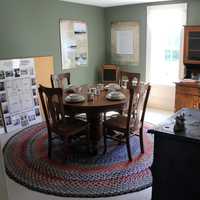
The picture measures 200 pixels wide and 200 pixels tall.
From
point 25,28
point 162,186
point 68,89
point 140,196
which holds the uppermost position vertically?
point 25,28

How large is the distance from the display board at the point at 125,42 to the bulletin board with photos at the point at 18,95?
233cm

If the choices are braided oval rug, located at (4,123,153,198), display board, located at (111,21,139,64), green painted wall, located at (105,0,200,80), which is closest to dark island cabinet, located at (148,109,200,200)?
braided oval rug, located at (4,123,153,198)

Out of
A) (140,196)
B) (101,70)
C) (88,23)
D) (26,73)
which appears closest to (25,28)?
(26,73)

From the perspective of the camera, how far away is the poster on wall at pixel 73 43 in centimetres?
517

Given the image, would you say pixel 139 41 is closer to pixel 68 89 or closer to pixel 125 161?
pixel 68 89

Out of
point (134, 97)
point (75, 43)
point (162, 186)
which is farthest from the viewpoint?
point (75, 43)

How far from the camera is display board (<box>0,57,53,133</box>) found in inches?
162

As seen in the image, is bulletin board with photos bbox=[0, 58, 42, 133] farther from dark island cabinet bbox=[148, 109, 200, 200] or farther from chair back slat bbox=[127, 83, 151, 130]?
dark island cabinet bbox=[148, 109, 200, 200]

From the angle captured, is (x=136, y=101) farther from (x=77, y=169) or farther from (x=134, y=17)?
(x=134, y=17)

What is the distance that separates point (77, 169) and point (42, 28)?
288cm

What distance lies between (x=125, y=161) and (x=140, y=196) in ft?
2.31

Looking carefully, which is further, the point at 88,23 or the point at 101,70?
the point at 101,70

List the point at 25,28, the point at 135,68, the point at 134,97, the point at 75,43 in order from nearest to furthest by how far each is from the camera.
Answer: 1. the point at 134,97
2. the point at 25,28
3. the point at 75,43
4. the point at 135,68

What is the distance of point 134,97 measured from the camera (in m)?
3.16
